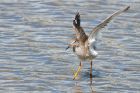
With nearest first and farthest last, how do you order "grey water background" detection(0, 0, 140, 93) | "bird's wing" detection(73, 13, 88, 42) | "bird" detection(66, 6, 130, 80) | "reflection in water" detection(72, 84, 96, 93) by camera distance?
1. "reflection in water" detection(72, 84, 96, 93)
2. "grey water background" detection(0, 0, 140, 93)
3. "bird" detection(66, 6, 130, 80)
4. "bird's wing" detection(73, 13, 88, 42)

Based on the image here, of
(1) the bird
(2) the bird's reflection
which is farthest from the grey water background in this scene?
(1) the bird

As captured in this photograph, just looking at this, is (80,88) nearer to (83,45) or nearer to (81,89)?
(81,89)

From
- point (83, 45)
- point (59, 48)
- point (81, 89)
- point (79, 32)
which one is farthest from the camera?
point (59, 48)

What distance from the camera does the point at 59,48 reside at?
49.0 ft

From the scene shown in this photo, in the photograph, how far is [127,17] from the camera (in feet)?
56.5

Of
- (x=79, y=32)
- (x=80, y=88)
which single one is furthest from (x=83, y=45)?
(x=80, y=88)

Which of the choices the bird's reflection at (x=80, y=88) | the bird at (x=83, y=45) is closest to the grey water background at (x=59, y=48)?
the bird's reflection at (x=80, y=88)

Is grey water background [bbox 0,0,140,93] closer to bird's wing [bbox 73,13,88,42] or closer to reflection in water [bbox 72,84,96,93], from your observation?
reflection in water [bbox 72,84,96,93]

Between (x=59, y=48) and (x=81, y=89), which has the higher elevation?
(x=59, y=48)

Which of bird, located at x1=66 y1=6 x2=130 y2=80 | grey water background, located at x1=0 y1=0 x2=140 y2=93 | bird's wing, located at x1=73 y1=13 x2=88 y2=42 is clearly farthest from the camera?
bird's wing, located at x1=73 y1=13 x2=88 y2=42

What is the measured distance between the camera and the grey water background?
12734 millimetres

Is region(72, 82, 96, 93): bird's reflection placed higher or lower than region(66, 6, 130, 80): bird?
lower

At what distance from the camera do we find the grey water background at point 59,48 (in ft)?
41.8

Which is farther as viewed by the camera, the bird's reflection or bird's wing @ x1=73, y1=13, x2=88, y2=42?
bird's wing @ x1=73, y1=13, x2=88, y2=42
